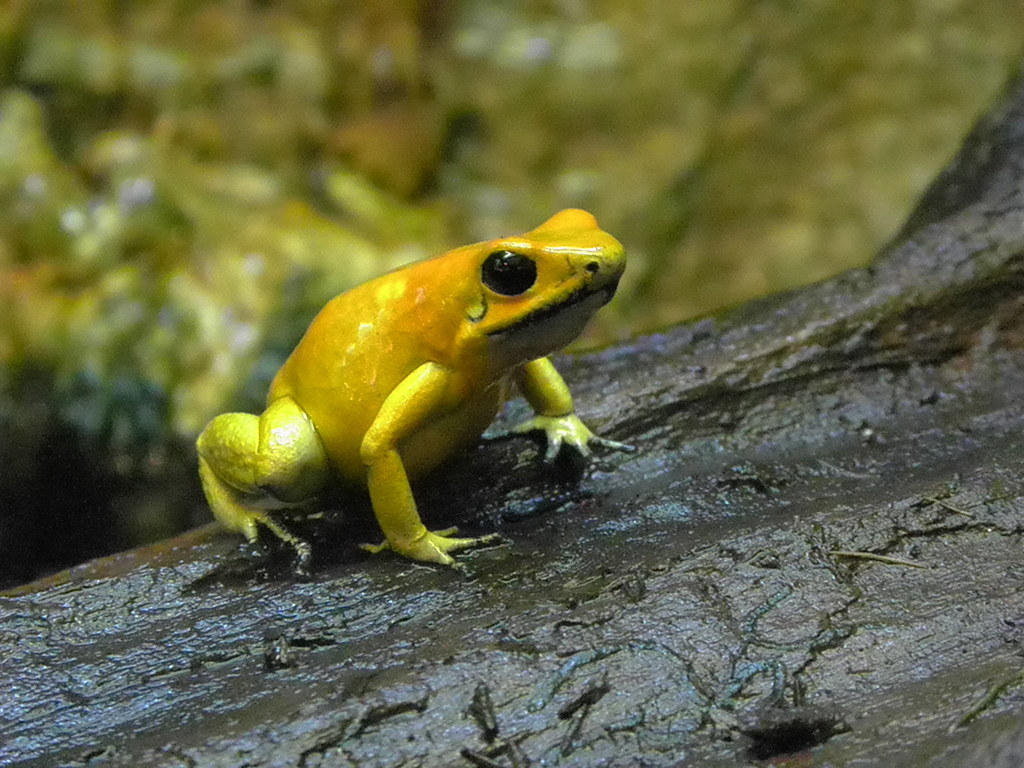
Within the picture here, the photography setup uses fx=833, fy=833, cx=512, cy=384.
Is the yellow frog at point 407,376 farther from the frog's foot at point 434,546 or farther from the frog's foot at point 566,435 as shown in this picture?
the frog's foot at point 566,435

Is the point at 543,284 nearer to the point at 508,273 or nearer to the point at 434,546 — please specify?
the point at 508,273

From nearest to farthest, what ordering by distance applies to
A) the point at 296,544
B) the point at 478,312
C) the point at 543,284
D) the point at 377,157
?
the point at 543,284, the point at 478,312, the point at 296,544, the point at 377,157

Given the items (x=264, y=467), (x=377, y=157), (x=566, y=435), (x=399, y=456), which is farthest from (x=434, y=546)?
(x=377, y=157)

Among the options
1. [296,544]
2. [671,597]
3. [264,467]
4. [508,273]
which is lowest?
[671,597]

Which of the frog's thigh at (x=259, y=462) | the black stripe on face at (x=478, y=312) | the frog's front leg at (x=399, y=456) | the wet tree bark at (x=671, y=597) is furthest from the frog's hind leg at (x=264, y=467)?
the black stripe on face at (x=478, y=312)

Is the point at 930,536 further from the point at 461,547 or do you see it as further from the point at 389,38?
the point at 389,38

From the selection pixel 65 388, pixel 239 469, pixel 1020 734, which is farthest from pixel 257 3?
pixel 1020 734
